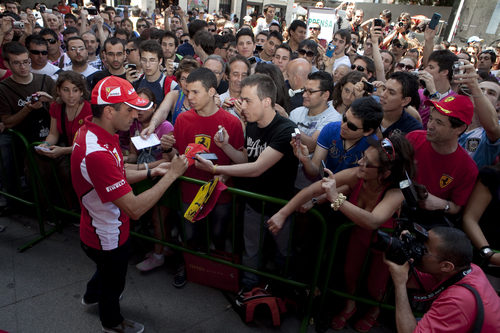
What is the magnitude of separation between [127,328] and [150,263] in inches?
36.9

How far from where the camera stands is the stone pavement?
312 centimetres

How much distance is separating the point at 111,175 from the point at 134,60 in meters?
4.57

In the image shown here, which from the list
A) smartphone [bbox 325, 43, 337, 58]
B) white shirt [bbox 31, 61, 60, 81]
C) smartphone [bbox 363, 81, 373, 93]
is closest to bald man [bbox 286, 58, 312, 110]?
smartphone [bbox 363, 81, 373, 93]

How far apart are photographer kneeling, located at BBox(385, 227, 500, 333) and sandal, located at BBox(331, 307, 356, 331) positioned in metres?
1.18

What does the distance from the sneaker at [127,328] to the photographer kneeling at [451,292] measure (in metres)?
2.42

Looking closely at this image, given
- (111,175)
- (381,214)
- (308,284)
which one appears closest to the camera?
(111,175)

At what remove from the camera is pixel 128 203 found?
2.44m

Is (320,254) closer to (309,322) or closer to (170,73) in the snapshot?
(309,322)

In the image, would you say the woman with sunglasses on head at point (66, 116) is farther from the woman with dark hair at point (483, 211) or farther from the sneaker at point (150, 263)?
the woman with dark hair at point (483, 211)

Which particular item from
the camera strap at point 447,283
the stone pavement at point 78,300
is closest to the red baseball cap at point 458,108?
the camera strap at point 447,283

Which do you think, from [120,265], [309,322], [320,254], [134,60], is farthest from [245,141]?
[134,60]

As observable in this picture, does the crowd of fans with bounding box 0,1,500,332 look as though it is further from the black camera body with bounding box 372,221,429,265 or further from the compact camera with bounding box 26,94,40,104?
the black camera body with bounding box 372,221,429,265

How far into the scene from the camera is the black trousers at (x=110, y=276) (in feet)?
8.81

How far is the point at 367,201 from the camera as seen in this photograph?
288 cm
